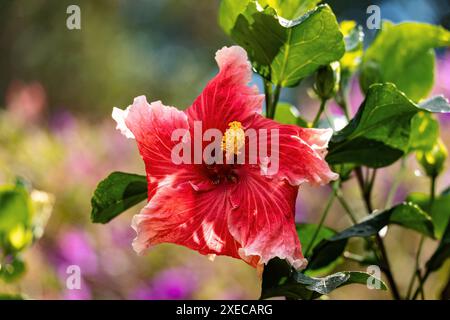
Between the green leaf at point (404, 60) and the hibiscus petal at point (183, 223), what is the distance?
0.33m

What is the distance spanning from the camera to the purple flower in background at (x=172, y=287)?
1.31 metres

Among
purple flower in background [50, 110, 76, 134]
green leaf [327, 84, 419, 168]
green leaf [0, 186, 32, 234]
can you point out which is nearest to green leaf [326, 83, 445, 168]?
green leaf [327, 84, 419, 168]

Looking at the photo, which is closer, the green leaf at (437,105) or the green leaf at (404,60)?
the green leaf at (437,105)

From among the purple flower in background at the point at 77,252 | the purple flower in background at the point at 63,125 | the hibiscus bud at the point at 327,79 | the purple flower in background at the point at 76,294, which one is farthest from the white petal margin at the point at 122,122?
the purple flower in background at the point at 63,125

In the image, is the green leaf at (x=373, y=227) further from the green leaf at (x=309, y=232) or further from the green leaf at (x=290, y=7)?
the green leaf at (x=290, y=7)

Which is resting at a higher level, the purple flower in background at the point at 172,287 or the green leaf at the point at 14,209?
the green leaf at the point at 14,209

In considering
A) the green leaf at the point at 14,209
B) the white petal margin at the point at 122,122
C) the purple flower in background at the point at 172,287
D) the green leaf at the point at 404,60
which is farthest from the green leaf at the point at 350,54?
the purple flower in background at the point at 172,287

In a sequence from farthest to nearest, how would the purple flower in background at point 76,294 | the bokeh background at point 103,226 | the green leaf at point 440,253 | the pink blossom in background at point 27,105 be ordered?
the pink blossom in background at point 27,105, the bokeh background at point 103,226, the purple flower in background at point 76,294, the green leaf at point 440,253

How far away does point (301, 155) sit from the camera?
1.71 feet

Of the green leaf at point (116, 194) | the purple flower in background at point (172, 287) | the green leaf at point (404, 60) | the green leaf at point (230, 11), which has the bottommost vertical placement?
the purple flower in background at point (172, 287)

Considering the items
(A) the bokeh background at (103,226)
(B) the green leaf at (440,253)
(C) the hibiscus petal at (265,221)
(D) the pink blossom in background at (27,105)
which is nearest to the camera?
(C) the hibiscus petal at (265,221)

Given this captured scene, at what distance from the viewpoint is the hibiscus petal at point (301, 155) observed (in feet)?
1.70

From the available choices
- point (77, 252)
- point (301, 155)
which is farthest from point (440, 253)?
point (77, 252)

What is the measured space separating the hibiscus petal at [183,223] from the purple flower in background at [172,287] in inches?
31.5
